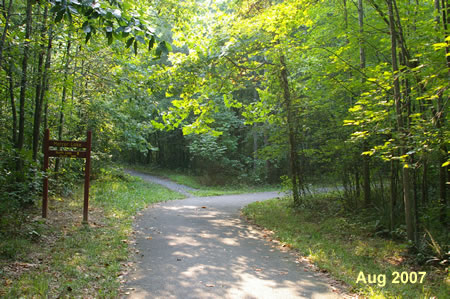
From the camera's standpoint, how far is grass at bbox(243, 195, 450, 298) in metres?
5.14

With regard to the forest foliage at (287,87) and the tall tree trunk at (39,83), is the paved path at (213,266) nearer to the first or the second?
the forest foliage at (287,87)

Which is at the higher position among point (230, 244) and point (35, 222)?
point (35, 222)

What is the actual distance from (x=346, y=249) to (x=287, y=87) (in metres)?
6.79

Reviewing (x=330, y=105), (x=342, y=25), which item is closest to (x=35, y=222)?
(x=330, y=105)

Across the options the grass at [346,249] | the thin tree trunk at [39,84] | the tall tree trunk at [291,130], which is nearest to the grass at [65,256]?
the thin tree trunk at [39,84]

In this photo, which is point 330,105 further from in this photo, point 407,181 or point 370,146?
point 407,181

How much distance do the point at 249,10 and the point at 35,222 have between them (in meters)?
10.7

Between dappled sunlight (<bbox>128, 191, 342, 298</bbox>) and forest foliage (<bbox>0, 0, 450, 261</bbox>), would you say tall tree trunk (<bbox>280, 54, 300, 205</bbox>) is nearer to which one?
forest foliage (<bbox>0, 0, 450, 261</bbox>)

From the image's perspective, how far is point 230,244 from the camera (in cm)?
788

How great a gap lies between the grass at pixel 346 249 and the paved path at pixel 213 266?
546 millimetres
